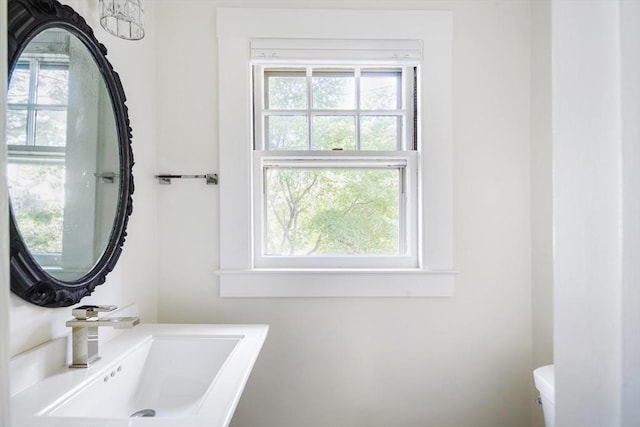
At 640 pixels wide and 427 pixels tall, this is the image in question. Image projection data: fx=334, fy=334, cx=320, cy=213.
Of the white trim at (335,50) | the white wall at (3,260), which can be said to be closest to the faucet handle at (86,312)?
the white wall at (3,260)

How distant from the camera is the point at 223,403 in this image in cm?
79

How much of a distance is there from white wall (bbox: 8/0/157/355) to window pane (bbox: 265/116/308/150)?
0.55 meters

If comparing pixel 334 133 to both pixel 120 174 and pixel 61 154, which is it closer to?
pixel 120 174

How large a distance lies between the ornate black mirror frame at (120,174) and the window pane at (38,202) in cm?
5

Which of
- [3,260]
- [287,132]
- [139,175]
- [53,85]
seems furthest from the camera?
[287,132]

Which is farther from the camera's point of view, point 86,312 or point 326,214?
point 326,214

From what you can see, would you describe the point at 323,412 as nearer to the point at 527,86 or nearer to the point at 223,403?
the point at 223,403

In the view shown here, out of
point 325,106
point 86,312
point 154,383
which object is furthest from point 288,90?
point 154,383

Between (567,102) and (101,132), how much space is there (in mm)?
1287

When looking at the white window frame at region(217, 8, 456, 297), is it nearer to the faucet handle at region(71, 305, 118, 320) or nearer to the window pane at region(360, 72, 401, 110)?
the window pane at region(360, 72, 401, 110)

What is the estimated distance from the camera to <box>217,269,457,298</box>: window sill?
5.07 feet

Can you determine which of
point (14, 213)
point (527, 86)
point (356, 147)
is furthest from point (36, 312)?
point (527, 86)

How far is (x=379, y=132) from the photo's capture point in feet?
5.43

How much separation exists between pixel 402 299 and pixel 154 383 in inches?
41.7
